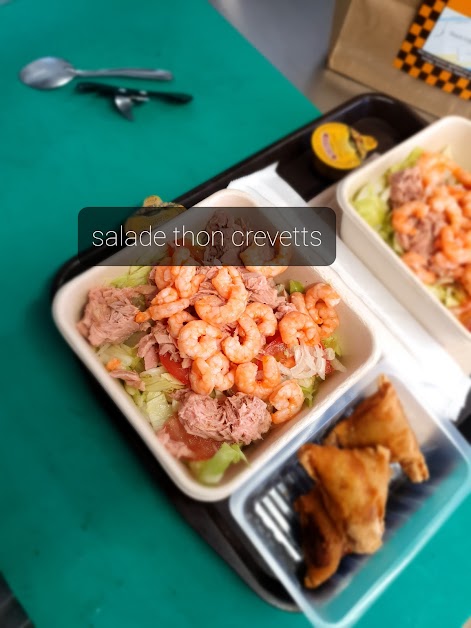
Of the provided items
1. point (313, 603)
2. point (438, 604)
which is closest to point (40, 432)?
point (313, 603)

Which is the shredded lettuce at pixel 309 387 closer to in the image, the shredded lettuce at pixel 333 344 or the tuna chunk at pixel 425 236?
the shredded lettuce at pixel 333 344

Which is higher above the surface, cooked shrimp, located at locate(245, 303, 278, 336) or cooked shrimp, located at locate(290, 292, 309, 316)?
cooked shrimp, located at locate(290, 292, 309, 316)

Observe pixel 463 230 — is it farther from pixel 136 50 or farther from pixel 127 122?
pixel 136 50

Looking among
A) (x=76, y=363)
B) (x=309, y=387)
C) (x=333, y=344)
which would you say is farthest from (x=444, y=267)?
(x=76, y=363)

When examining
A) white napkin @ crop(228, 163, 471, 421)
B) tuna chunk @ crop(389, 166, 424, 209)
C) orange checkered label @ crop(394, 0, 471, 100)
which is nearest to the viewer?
white napkin @ crop(228, 163, 471, 421)

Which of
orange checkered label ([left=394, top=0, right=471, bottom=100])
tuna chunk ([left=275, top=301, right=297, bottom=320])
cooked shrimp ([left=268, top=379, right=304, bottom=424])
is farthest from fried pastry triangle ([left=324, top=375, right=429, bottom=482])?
orange checkered label ([left=394, top=0, right=471, bottom=100])

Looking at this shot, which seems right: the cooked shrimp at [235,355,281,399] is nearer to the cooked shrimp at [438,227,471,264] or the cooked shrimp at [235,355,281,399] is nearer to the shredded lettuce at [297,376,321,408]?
the shredded lettuce at [297,376,321,408]

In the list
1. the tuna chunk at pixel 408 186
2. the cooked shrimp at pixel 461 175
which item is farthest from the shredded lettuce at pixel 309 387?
the cooked shrimp at pixel 461 175
